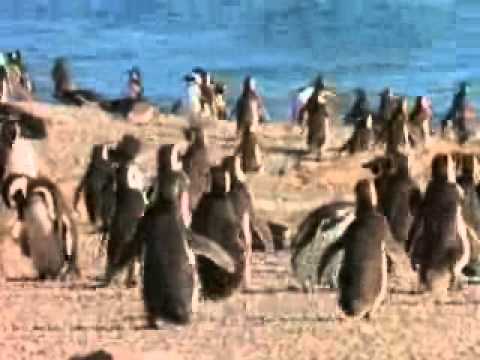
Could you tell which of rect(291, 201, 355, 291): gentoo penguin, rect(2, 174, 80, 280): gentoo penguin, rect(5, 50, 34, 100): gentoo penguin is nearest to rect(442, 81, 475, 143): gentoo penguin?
rect(5, 50, 34, 100): gentoo penguin

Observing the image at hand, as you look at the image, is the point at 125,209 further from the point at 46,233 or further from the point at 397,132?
the point at 397,132

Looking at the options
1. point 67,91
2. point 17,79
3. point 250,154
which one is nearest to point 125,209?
point 250,154

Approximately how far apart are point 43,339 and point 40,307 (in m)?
0.28

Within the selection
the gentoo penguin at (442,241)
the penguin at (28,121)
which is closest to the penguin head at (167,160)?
the gentoo penguin at (442,241)

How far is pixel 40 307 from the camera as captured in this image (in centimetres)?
384

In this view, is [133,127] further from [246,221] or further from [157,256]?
[157,256]

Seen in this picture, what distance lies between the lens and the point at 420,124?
26.0ft

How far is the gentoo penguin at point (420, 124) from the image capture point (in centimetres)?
771

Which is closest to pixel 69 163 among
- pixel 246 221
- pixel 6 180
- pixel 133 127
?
pixel 133 127

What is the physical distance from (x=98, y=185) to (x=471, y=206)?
142cm

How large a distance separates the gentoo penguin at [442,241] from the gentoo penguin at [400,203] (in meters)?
0.36

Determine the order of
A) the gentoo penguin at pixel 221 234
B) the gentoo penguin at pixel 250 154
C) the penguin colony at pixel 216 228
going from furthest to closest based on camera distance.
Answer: the gentoo penguin at pixel 250 154 < the gentoo penguin at pixel 221 234 < the penguin colony at pixel 216 228

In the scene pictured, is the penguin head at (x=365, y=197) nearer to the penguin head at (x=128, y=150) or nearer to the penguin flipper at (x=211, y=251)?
the penguin flipper at (x=211, y=251)

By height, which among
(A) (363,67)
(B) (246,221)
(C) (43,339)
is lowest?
(C) (43,339)
